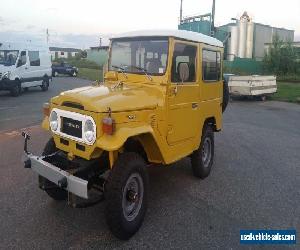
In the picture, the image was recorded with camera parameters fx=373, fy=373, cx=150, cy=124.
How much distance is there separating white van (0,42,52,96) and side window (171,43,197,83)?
1513cm

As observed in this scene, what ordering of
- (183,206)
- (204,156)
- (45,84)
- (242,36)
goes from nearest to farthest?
(183,206), (204,156), (45,84), (242,36)

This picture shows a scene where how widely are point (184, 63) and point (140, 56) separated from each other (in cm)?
69

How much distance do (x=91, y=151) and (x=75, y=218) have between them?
1.09 metres

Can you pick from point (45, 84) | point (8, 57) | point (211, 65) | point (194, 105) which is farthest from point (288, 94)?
point (194, 105)

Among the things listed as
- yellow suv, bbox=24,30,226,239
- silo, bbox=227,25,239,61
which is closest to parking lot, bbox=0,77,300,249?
yellow suv, bbox=24,30,226,239

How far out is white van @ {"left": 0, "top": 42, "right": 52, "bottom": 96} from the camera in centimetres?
1898

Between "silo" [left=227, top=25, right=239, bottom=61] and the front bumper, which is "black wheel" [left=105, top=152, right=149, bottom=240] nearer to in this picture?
the front bumper

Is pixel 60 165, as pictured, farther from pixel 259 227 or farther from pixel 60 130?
pixel 259 227

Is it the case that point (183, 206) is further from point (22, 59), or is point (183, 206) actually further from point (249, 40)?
point (249, 40)

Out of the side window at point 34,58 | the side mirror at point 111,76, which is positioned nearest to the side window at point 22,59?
the side window at point 34,58

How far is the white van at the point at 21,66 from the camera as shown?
19.0 meters

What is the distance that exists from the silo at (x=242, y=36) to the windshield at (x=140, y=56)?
129ft

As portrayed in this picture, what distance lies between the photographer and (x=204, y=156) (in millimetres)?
6984

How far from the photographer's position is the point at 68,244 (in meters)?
4.31
